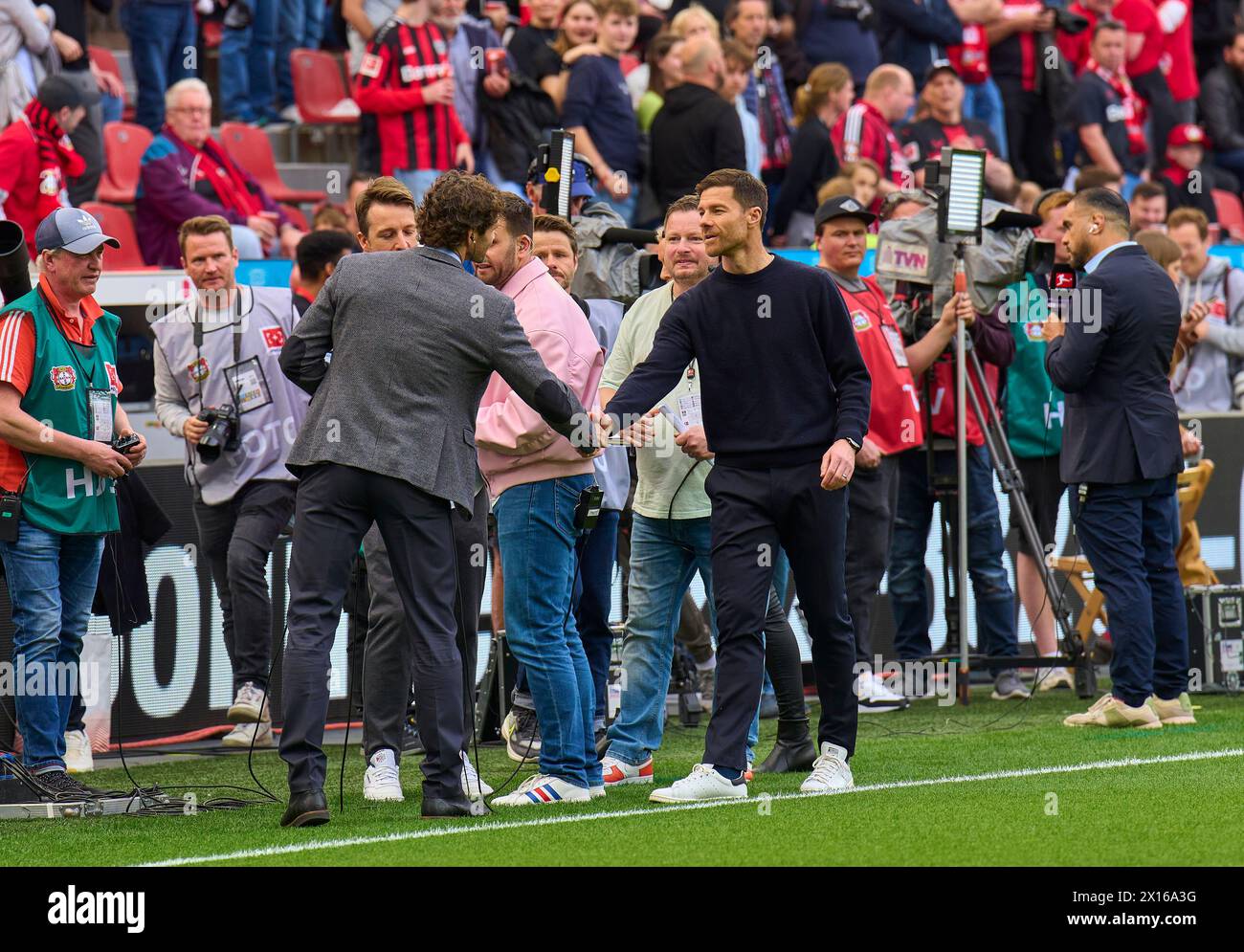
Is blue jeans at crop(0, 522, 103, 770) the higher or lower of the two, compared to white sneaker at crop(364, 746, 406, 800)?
higher

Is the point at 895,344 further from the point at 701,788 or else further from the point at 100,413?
the point at 100,413

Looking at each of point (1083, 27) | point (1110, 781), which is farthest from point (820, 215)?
point (1083, 27)

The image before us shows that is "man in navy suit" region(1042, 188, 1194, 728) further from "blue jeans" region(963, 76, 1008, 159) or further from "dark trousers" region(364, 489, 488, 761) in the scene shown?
"blue jeans" region(963, 76, 1008, 159)

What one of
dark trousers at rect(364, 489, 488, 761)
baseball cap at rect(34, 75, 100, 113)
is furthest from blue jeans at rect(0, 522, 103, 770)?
baseball cap at rect(34, 75, 100, 113)

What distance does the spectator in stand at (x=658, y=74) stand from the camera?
539 inches

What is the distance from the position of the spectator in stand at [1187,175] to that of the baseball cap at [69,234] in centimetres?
1161

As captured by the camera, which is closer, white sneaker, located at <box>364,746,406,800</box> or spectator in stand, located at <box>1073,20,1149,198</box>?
white sneaker, located at <box>364,746,406,800</box>

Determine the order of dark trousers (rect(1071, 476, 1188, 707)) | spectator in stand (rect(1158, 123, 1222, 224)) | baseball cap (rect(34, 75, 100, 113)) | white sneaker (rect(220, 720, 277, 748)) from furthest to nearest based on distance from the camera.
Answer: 1. spectator in stand (rect(1158, 123, 1222, 224))
2. baseball cap (rect(34, 75, 100, 113))
3. white sneaker (rect(220, 720, 277, 748))
4. dark trousers (rect(1071, 476, 1188, 707))

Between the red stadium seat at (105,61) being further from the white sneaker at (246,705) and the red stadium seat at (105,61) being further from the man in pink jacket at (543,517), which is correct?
the man in pink jacket at (543,517)

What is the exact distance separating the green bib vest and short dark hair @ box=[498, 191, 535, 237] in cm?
184

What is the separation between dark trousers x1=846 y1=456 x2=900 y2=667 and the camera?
9695 mm

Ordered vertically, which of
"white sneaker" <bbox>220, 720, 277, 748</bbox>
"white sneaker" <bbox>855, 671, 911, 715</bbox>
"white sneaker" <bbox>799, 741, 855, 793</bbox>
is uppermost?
"white sneaker" <bbox>799, 741, 855, 793</bbox>

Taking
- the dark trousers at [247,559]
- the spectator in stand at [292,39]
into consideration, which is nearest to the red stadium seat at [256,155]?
the spectator in stand at [292,39]
